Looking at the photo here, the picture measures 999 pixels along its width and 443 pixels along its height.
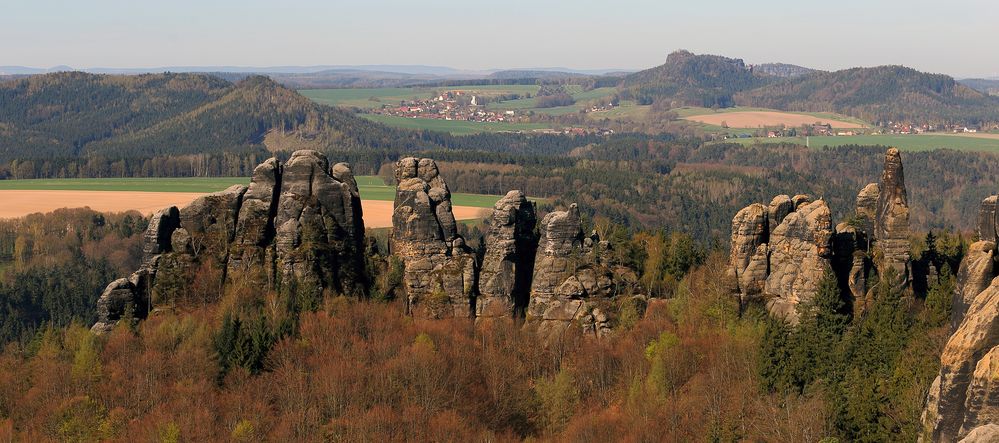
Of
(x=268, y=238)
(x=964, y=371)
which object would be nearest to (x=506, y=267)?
(x=268, y=238)

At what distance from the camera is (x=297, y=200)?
80.3 m

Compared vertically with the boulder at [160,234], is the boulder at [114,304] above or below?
below

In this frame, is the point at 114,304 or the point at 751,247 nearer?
the point at 114,304

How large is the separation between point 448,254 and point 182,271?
16.7m

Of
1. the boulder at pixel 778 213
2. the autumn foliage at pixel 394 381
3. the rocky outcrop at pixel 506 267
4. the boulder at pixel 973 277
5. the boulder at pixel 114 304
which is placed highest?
the boulder at pixel 973 277

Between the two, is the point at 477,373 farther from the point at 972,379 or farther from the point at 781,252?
the point at 972,379

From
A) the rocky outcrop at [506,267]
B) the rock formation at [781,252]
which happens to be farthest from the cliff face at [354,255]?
the rock formation at [781,252]

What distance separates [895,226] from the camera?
7319 centimetres

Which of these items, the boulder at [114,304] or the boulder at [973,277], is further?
the boulder at [114,304]

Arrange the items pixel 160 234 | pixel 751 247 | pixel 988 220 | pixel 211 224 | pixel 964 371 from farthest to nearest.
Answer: pixel 211 224, pixel 160 234, pixel 751 247, pixel 988 220, pixel 964 371

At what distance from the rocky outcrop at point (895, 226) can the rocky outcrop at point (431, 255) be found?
2483cm

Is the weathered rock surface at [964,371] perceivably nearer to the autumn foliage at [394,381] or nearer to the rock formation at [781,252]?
the autumn foliage at [394,381]

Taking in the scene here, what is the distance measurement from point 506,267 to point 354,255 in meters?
10.5

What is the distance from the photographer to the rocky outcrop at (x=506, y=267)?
78.2m
